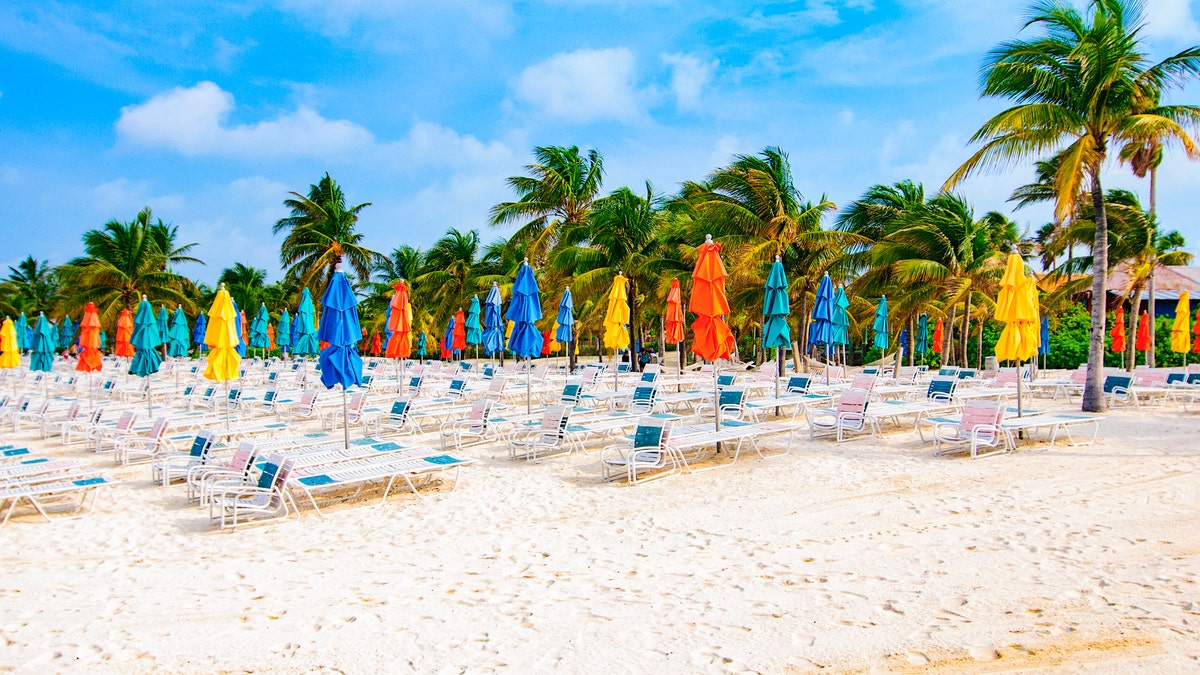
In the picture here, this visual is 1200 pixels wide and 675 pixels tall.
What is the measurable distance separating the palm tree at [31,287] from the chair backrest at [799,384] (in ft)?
142

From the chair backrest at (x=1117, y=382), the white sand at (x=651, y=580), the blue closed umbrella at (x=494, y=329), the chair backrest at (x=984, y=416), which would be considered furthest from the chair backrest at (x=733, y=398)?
the blue closed umbrella at (x=494, y=329)

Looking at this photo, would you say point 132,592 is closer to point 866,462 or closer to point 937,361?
point 866,462

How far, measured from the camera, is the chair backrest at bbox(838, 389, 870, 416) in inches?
419

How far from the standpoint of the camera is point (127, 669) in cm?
388

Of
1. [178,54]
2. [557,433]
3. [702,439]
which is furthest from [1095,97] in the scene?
[178,54]

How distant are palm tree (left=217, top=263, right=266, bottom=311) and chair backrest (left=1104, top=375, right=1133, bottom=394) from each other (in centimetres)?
4055

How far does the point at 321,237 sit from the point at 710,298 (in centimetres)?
2382

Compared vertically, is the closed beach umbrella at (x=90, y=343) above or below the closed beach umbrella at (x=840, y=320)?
below

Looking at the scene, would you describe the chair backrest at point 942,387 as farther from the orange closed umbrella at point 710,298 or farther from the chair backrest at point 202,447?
the chair backrest at point 202,447

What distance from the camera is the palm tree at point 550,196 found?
84.4 ft

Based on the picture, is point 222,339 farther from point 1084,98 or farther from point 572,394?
point 1084,98

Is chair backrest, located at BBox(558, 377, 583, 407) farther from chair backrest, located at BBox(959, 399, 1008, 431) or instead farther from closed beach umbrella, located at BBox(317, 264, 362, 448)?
chair backrest, located at BBox(959, 399, 1008, 431)

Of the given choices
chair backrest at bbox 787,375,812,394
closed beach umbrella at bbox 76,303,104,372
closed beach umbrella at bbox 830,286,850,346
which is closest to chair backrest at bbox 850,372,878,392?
chair backrest at bbox 787,375,812,394

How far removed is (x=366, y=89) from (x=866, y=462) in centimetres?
1337
